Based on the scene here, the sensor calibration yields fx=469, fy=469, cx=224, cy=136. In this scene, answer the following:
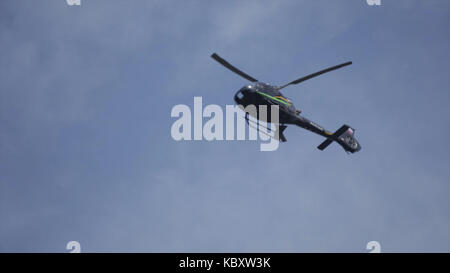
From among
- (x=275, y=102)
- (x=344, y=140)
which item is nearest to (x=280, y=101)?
(x=275, y=102)

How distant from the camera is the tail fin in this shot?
129ft

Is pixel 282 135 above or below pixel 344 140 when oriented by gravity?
below

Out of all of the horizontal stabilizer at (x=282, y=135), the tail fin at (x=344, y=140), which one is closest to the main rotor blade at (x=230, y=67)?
the horizontal stabilizer at (x=282, y=135)

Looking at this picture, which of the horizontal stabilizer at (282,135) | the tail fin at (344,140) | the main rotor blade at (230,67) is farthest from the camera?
the tail fin at (344,140)

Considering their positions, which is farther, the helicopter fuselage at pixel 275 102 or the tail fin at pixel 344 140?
the tail fin at pixel 344 140

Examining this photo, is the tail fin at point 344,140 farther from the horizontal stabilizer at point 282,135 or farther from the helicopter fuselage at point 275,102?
the horizontal stabilizer at point 282,135

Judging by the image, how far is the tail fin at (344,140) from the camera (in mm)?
39469

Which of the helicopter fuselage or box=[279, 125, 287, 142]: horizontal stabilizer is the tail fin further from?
box=[279, 125, 287, 142]: horizontal stabilizer

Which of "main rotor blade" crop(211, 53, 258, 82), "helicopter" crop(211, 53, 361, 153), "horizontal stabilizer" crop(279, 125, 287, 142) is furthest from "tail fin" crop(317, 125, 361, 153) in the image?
"main rotor blade" crop(211, 53, 258, 82)

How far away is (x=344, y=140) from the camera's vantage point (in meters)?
42.1

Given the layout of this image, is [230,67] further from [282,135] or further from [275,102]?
[282,135]
